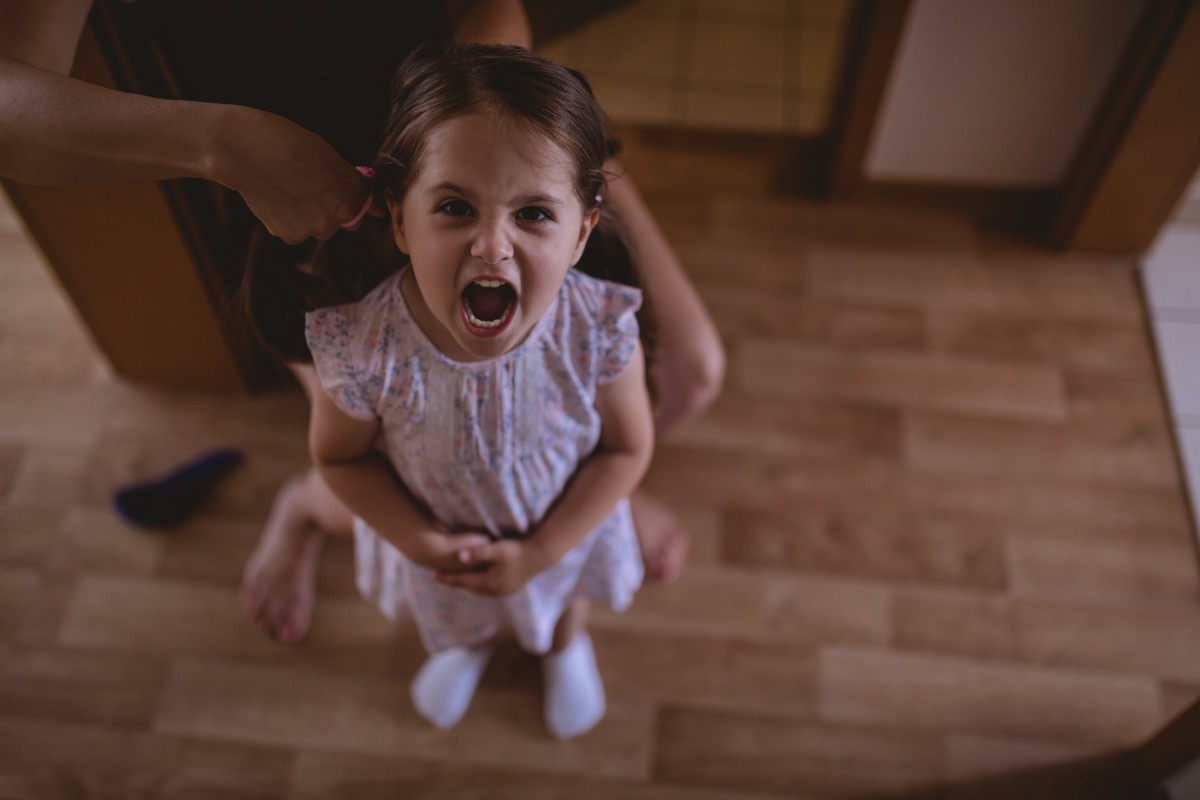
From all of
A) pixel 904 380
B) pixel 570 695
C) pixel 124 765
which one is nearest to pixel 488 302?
pixel 570 695

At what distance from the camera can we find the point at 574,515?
1.00m

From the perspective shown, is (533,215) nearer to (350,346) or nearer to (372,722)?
(350,346)

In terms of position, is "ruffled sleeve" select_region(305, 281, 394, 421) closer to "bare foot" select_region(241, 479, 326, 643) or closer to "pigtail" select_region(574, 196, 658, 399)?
"pigtail" select_region(574, 196, 658, 399)

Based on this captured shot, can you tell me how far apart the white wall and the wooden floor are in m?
0.18

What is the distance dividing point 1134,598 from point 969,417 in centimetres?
36


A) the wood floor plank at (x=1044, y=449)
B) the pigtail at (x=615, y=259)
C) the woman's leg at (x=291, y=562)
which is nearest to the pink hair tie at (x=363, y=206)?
the pigtail at (x=615, y=259)

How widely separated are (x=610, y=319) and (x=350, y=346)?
241 mm

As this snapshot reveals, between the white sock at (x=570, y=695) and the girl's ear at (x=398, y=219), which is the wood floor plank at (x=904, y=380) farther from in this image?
the girl's ear at (x=398, y=219)

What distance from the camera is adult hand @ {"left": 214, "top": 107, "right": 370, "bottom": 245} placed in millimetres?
676

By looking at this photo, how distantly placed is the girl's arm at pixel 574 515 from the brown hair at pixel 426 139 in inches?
8.0

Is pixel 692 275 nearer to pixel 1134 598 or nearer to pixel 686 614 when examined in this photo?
pixel 686 614

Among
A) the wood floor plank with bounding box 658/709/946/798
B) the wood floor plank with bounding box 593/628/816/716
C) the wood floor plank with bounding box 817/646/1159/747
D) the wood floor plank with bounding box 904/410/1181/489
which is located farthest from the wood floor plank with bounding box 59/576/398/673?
the wood floor plank with bounding box 904/410/1181/489

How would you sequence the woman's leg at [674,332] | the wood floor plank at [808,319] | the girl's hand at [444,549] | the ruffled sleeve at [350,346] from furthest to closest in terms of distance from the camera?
the wood floor plank at [808,319]
the woman's leg at [674,332]
the girl's hand at [444,549]
the ruffled sleeve at [350,346]

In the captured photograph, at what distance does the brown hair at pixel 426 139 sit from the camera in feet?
2.27
